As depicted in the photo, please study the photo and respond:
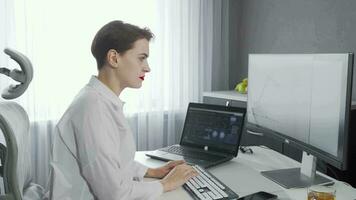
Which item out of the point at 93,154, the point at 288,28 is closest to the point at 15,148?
the point at 93,154

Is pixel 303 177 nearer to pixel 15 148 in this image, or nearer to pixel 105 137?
pixel 105 137

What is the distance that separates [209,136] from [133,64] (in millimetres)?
631

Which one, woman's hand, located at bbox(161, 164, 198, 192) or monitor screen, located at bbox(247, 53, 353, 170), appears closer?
monitor screen, located at bbox(247, 53, 353, 170)

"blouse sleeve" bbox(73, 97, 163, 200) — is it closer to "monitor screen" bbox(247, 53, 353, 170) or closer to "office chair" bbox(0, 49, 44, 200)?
"office chair" bbox(0, 49, 44, 200)

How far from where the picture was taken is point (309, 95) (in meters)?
1.23

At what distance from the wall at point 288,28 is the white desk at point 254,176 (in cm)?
67

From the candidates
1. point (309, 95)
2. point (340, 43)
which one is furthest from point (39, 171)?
point (340, 43)

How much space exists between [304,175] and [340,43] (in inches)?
41.0

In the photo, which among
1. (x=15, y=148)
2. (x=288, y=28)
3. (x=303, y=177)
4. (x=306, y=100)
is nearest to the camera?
(x=15, y=148)

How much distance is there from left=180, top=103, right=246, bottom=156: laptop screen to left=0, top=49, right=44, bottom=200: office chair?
0.78 meters

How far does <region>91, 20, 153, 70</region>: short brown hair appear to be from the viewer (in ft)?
4.06

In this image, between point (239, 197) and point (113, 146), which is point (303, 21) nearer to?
point (239, 197)

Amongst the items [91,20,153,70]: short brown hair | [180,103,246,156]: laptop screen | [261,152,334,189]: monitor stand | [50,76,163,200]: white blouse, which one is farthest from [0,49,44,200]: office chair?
[261,152,334,189]: monitor stand

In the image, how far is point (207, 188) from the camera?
4.06 ft
